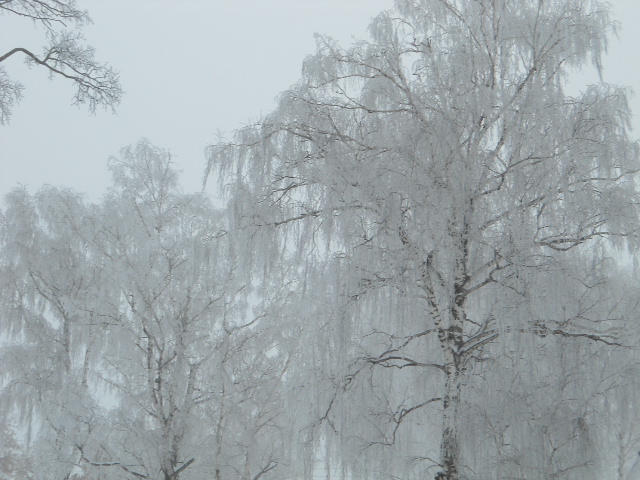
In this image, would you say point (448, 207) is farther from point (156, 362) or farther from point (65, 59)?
point (156, 362)

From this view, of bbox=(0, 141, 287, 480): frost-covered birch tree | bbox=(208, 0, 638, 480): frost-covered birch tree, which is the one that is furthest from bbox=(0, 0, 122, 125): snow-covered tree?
bbox=(0, 141, 287, 480): frost-covered birch tree

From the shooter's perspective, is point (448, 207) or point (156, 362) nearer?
point (448, 207)

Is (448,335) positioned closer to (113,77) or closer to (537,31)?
(537,31)

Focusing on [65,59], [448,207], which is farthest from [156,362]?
[65,59]

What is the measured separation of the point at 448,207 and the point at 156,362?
252 inches

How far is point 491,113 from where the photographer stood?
264 inches

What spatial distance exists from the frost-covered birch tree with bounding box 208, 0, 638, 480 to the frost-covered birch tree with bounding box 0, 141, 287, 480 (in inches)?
106

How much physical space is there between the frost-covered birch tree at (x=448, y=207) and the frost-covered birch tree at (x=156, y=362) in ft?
8.85

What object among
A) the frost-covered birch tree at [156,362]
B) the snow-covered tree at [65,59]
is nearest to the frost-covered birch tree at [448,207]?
the snow-covered tree at [65,59]

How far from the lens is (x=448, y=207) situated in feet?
20.8

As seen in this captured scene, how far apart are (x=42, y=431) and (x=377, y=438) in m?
7.80

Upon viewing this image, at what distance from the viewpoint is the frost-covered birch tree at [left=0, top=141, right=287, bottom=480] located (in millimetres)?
10688

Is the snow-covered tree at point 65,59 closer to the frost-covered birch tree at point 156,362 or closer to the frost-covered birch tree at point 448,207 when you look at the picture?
the frost-covered birch tree at point 448,207

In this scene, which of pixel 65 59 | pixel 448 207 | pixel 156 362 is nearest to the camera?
pixel 65 59
